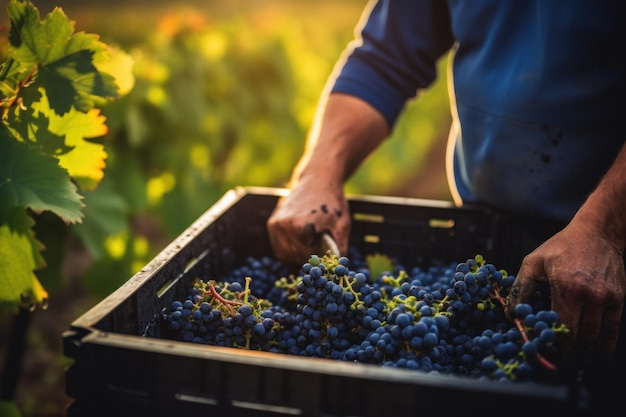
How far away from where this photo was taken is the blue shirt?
1793 millimetres

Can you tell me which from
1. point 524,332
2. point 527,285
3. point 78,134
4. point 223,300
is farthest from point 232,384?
point 78,134

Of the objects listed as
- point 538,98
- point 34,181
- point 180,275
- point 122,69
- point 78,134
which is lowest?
point 180,275

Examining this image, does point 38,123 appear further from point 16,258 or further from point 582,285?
point 582,285

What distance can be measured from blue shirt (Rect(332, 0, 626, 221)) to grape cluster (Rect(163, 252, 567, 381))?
59 cm

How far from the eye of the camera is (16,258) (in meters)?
1.59

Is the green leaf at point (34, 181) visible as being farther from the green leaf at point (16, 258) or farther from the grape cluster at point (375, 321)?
the grape cluster at point (375, 321)

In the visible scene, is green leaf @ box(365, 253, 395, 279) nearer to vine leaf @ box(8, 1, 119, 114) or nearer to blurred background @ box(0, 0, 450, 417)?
vine leaf @ box(8, 1, 119, 114)

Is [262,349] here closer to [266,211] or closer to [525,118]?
[266,211]

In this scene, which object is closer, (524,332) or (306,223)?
(524,332)

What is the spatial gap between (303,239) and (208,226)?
0.27 metres

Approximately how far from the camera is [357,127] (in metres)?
2.24

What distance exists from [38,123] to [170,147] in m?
2.18

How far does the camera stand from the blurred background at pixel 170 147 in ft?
10.4

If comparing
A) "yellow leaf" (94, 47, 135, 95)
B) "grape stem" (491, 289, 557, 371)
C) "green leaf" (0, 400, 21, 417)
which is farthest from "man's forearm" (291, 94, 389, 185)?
"green leaf" (0, 400, 21, 417)
